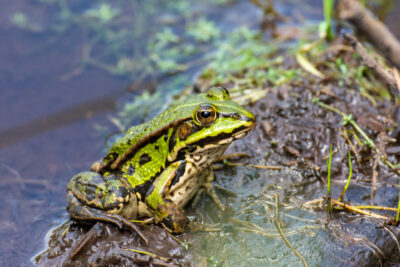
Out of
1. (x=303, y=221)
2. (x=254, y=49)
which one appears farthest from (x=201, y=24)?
(x=303, y=221)

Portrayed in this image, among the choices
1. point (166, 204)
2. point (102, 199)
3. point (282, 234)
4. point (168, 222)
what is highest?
point (102, 199)

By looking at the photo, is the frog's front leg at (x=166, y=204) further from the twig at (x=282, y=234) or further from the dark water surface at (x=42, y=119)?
the dark water surface at (x=42, y=119)

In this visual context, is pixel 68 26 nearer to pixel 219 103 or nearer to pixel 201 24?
pixel 201 24

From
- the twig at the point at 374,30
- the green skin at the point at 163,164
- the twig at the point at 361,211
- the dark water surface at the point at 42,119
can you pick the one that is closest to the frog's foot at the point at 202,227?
the green skin at the point at 163,164

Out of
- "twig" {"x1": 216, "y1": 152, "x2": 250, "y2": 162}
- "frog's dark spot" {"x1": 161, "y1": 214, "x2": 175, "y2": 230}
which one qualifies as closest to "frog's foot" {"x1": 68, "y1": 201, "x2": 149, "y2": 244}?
"frog's dark spot" {"x1": 161, "y1": 214, "x2": 175, "y2": 230}

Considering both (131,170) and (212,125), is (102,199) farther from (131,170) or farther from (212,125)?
(212,125)

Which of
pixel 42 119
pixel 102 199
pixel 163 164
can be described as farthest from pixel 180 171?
pixel 42 119
